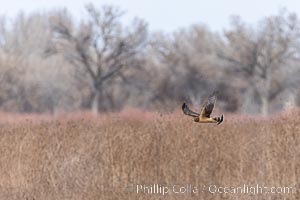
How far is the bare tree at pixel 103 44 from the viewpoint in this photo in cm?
4131

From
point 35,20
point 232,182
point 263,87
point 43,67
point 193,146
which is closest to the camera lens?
point 232,182

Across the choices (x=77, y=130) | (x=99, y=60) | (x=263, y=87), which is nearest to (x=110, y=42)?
(x=99, y=60)

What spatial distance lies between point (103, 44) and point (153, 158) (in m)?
35.0

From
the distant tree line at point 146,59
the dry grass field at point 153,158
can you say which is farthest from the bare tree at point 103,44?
the dry grass field at point 153,158

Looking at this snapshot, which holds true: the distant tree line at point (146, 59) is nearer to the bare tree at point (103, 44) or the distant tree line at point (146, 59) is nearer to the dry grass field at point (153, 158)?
the bare tree at point (103, 44)

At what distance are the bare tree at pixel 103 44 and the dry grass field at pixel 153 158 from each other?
3026 cm

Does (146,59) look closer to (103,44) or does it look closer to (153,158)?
(103,44)

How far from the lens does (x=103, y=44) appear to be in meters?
43.2

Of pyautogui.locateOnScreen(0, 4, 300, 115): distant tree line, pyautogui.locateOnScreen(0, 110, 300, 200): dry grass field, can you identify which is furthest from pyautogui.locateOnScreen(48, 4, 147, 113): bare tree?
pyautogui.locateOnScreen(0, 110, 300, 200): dry grass field

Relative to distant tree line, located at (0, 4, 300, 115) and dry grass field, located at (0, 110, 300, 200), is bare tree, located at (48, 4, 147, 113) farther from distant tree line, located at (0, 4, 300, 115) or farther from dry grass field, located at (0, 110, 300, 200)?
dry grass field, located at (0, 110, 300, 200)

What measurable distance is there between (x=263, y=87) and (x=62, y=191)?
1237 inches

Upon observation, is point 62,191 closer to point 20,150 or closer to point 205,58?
point 20,150

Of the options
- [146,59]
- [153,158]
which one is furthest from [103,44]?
[153,158]

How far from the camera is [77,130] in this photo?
941 cm
